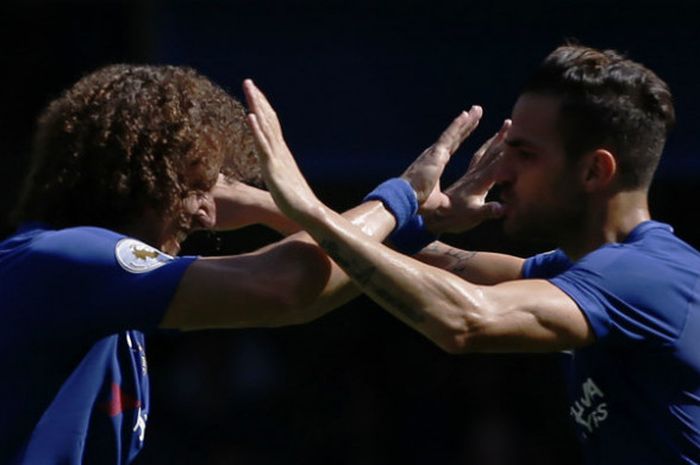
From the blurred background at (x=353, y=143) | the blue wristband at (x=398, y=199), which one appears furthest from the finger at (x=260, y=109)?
the blurred background at (x=353, y=143)

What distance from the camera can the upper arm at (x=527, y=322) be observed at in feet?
12.3

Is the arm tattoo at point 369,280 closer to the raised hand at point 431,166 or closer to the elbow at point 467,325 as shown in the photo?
the elbow at point 467,325

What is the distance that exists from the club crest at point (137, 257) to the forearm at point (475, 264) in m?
1.32

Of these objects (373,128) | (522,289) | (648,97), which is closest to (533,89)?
(648,97)

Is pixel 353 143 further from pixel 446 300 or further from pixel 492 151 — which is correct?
pixel 446 300

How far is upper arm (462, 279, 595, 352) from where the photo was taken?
3.74 metres

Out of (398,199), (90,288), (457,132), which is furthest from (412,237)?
(90,288)

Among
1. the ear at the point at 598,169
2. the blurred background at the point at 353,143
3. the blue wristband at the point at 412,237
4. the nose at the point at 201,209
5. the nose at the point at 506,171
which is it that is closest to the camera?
the nose at the point at 201,209

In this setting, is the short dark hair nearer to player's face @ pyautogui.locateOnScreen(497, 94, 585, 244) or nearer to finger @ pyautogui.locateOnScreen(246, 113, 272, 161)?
player's face @ pyautogui.locateOnScreen(497, 94, 585, 244)

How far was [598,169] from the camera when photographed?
4137 millimetres

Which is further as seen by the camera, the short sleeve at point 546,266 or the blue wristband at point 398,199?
the short sleeve at point 546,266

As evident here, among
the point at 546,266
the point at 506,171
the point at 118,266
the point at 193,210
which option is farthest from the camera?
the point at 546,266

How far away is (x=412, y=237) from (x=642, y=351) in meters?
0.87

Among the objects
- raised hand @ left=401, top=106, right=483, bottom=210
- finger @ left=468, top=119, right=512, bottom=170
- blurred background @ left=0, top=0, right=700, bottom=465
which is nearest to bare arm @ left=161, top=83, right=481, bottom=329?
raised hand @ left=401, top=106, right=483, bottom=210
